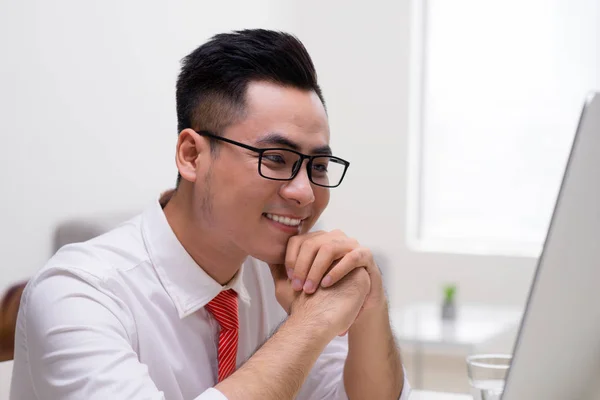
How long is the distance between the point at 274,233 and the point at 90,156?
1467mm

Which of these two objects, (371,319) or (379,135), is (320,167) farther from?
(379,135)

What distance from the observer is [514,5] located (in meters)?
3.88

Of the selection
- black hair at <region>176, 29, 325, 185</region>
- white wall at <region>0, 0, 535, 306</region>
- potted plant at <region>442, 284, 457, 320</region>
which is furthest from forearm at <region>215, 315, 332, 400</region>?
potted plant at <region>442, 284, 457, 320</region>

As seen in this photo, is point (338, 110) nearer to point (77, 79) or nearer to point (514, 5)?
point (514, 5)

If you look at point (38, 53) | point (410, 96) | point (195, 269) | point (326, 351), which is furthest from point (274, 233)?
point (410, 96)

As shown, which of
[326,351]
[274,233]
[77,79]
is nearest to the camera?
[274,233]

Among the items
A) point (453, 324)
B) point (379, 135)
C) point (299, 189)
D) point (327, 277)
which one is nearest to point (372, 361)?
point (327, 277)

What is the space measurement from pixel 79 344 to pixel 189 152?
1.59ft

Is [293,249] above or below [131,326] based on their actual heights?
above

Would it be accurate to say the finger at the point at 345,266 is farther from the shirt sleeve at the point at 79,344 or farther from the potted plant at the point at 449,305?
the potted plant at the point at 449,305

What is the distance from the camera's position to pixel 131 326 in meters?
1.34

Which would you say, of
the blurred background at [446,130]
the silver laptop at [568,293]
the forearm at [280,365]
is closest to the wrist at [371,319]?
the forearm at [280,365]

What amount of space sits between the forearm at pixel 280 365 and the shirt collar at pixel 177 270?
27 centimetres

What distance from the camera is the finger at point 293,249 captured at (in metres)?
1.38
